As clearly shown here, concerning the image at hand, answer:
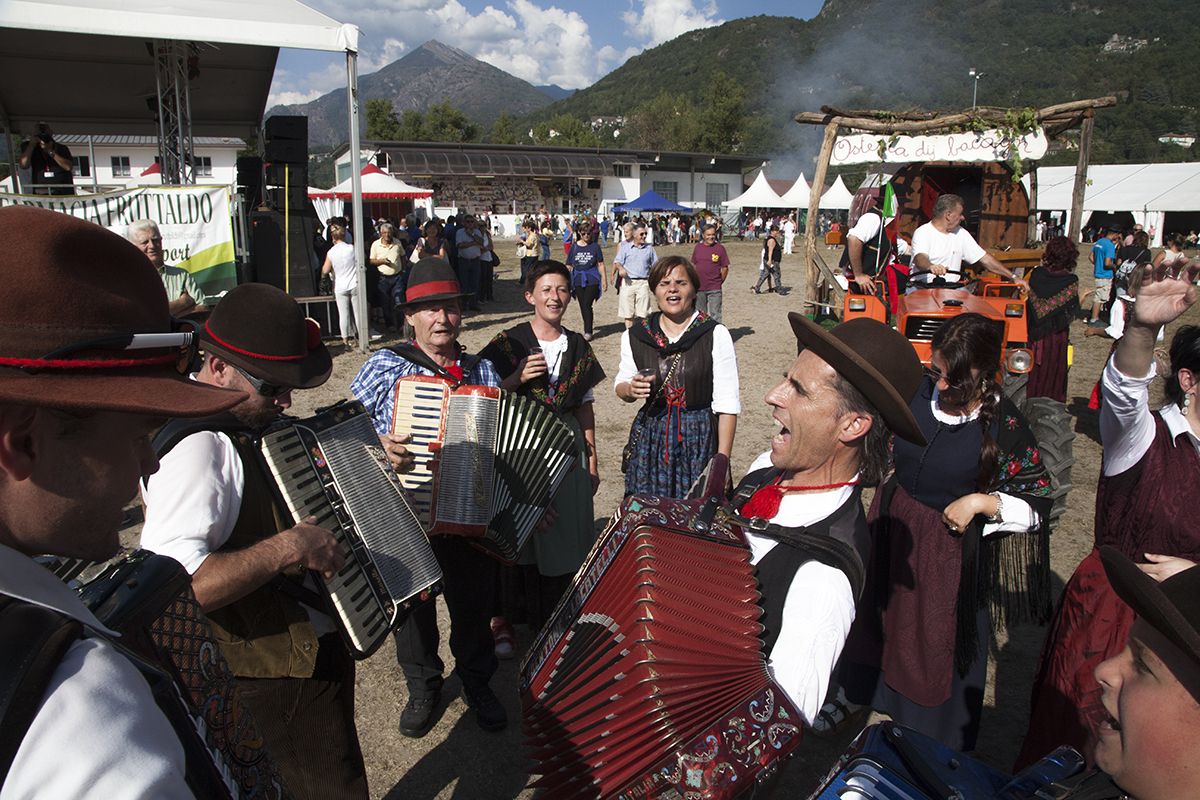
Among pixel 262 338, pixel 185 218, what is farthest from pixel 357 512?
pixel 185 218

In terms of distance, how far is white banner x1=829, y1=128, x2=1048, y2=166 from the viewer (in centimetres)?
818

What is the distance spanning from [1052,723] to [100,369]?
10.8 feet

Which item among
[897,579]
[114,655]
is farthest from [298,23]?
[114,655]

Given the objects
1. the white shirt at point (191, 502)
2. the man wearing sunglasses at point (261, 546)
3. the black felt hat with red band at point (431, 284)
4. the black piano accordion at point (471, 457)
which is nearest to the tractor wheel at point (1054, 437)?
the black piano accordion at point (471, 457)

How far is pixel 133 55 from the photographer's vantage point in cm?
1339

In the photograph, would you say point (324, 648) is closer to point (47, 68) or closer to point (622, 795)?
point (622, 795)

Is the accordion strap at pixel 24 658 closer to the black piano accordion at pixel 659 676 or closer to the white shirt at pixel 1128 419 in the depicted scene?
the black piano accordion at pixel 659 676

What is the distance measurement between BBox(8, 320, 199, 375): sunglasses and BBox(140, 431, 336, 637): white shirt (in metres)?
1.04

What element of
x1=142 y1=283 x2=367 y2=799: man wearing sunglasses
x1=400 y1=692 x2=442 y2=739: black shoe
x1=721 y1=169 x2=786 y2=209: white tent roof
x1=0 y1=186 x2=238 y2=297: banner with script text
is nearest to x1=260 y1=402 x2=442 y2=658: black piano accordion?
x1=142 y1=283 x2=367 y2=799: man wearing sunglasses

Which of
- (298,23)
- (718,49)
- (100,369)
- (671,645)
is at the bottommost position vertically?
(671,645)

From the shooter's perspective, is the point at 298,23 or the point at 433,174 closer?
the point at 298,23

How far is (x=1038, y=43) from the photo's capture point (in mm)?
131375

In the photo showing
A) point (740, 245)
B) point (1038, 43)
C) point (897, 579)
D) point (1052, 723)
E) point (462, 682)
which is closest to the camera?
point (1052, 723)

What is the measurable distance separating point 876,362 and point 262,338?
195cm
